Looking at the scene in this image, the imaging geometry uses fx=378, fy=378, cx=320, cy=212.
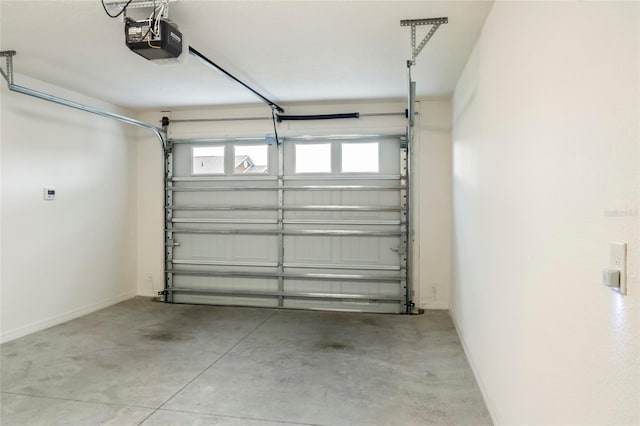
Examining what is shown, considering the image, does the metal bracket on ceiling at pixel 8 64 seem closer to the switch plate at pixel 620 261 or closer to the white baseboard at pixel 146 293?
the white baseboard at pixel 146 293

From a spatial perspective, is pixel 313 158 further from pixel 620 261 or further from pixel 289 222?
pixel 620 261

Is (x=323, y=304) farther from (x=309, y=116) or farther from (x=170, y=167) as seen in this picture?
(x=170, y=167)

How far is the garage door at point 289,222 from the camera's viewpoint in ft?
16.2

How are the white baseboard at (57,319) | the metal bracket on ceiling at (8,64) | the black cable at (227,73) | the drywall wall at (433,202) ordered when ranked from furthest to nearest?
the drywall wall at (433,202) < the white baseboard at (57,319) < the metal bracket on ceiling at (8,64) < the black cable at (227,73)

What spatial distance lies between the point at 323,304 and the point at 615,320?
426 cm

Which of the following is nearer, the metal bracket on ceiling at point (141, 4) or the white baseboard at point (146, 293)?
the metal bracket on ceiling at point (141, 4)

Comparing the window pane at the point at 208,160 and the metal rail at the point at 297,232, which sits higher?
the window pane at the point at 208,160

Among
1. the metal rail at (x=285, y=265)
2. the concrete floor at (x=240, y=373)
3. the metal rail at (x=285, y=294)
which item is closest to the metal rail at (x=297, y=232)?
the metal rail at (x=285, y=265)

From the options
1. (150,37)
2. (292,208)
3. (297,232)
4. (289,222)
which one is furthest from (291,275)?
(150,37)

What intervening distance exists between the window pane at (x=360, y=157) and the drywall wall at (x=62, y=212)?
311 centimetres

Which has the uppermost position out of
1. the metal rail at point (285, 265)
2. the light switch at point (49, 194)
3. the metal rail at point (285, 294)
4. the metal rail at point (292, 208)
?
the light switch at point (49, 194)

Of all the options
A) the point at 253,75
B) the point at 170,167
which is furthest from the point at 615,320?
the point at 170,167

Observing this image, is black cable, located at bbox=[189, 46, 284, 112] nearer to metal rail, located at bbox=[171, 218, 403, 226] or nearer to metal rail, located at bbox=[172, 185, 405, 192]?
metal rail, located at bbox=[172, 185, 405, 192]

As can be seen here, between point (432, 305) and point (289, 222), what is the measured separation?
2151 mm
